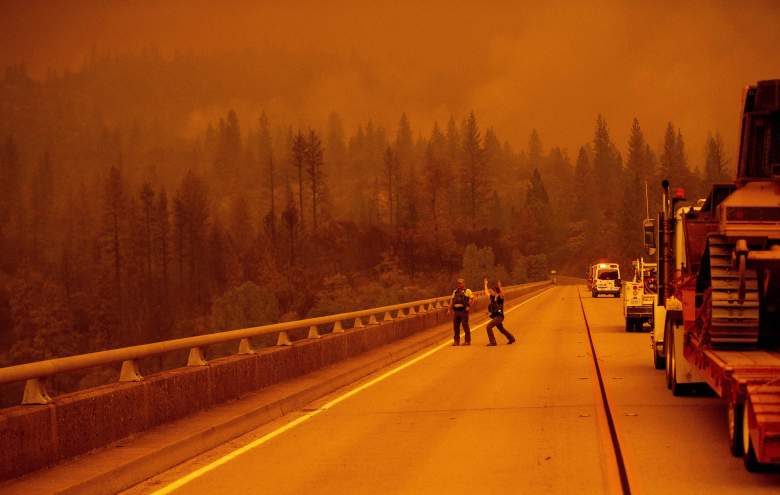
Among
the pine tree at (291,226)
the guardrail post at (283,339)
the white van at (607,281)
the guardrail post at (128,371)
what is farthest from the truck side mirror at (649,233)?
the pine tree at (291,226)

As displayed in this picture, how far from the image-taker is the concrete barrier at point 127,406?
838 cm

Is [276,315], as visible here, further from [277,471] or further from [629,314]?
[277,471]

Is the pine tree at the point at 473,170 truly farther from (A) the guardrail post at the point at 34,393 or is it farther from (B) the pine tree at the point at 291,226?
(A) the guardrail post at the point at 34,393

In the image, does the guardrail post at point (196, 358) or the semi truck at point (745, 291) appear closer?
the semi truck at point (745, 291)

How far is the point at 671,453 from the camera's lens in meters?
10.3

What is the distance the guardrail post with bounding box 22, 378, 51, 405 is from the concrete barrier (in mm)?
87

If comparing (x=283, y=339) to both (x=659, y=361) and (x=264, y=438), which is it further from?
(x=659, y=361)

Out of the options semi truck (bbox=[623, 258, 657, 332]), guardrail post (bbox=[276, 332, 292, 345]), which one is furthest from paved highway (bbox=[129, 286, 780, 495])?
semi truck (bbox=[623, 258, 657, 332])

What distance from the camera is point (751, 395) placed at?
8453 mm

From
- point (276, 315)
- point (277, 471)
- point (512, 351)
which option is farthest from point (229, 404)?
point (276, 315)

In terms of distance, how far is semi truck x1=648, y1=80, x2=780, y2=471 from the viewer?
8.71 metres

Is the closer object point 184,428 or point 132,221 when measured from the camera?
point 184,428

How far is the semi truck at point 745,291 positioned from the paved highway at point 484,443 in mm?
604

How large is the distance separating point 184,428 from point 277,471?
2105mm
